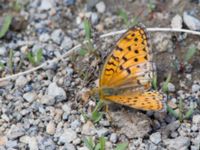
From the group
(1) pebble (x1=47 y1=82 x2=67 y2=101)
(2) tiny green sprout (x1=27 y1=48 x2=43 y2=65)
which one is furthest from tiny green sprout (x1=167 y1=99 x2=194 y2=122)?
(2) tiny green sprout (x1=27 y1=48 x2=43 y2=65)

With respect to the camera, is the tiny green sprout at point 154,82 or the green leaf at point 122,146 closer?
the green leaf at point 122,146

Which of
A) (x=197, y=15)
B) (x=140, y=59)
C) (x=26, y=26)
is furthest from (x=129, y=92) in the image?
(x=26, y=26)

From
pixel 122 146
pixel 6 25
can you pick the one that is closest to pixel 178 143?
pixel 122 146

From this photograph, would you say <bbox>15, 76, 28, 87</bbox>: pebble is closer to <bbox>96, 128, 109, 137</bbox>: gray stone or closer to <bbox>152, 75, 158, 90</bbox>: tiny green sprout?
<bbox>96, 128, 109, 137</bbox>: gray stone

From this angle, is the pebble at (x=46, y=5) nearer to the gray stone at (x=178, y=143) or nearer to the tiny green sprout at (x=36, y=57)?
the tiny green sprout at (x=36, y=57)

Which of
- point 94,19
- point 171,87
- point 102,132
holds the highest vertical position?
point 94,19

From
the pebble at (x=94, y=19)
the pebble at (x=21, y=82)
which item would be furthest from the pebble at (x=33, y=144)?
the pebble at (x=94, y=19)

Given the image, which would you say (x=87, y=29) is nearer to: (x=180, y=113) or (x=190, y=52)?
(x=190, y=52)

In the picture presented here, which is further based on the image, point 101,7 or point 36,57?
point 101,7
